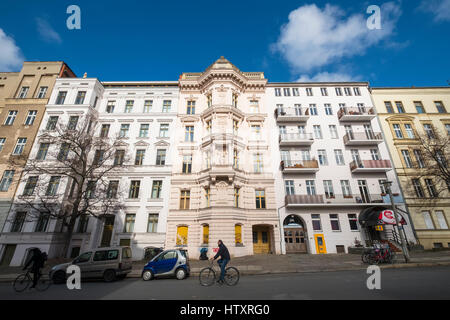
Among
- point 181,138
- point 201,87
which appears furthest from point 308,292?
point 201,87

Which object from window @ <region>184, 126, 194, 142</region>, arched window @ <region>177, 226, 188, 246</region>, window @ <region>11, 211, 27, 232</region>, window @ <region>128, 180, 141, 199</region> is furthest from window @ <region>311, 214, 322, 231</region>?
window @ <region>11, 211, 27, 232</region>

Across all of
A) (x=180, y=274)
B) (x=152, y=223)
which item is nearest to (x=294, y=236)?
(x=180, y=274)

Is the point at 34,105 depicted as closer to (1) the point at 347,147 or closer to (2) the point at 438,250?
(1) the point at 347,147

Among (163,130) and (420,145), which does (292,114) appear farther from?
(163,130)

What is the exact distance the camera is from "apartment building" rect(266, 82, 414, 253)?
68.7ft

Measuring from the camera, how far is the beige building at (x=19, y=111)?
838 inches

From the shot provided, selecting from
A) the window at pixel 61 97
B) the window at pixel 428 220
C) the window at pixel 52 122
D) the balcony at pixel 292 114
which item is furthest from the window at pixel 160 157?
the window at pixel 428 220

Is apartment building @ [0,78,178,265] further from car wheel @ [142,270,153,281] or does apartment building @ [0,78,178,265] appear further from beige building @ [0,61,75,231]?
car wheel @ [142,270,153,281]

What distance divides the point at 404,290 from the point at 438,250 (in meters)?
19.3

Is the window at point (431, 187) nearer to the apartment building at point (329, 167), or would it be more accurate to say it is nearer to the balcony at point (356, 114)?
the apartment building at point (329, 167)

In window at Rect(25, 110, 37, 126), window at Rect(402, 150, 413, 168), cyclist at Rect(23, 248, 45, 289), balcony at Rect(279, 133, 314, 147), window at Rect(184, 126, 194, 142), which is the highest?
window at Rect(25, 110, 37, 126)

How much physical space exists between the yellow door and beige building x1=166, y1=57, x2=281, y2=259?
13.7 ft
